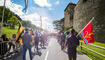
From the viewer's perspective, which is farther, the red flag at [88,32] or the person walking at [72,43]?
the red flag at [88,32]

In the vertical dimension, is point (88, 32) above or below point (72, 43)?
above

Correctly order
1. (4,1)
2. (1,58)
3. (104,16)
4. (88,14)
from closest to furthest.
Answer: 1. (1,58)
2. (4,1)
3. (104,16)
4. (88,14)

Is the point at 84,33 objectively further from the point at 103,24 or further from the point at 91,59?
the point at 103,24

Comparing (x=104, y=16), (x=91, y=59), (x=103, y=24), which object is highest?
(x=104, y=16)

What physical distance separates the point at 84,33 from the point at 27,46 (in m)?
3.34

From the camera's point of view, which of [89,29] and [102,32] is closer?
[89,29]

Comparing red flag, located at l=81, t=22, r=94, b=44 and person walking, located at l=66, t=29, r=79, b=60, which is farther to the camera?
red flag, located at l=81, t=22, r=94, b=44

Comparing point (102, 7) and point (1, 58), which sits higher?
Result: point (102, 7)

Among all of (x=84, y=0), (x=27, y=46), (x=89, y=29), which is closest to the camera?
(x=89, y=29)

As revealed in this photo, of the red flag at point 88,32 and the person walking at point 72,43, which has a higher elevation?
the red flag at point 88,32

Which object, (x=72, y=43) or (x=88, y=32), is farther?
(x=88, y=32)

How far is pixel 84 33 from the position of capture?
14.4ft

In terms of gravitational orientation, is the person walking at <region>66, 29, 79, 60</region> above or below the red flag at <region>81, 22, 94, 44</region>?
below

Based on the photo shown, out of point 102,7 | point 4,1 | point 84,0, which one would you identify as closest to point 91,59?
point 4,1
